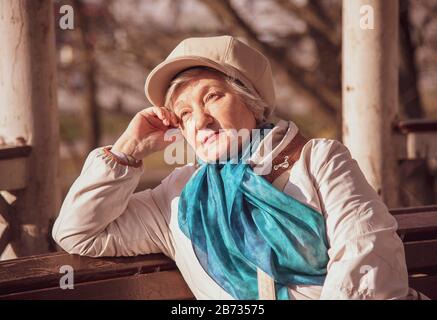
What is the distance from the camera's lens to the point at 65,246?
2.95 meters

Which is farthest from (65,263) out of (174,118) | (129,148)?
(174,118)

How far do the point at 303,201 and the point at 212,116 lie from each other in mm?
401

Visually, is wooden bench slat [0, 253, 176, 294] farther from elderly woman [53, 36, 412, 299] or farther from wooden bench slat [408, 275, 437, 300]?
wooden bench slat [408, 275, 437, 300]

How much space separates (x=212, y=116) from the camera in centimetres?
283

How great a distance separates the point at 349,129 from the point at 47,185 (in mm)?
1648

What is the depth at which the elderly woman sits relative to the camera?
8.54ft

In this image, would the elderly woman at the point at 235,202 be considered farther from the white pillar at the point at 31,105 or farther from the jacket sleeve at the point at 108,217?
the white pillar at the point at 31,105

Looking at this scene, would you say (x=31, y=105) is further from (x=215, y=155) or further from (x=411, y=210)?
(x=411, y=210)

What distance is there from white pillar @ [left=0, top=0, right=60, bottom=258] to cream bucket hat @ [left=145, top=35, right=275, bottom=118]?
1394mm

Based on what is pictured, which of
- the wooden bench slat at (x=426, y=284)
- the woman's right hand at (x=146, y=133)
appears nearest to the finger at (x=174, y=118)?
the woman's right hand at (x=146, y=133)

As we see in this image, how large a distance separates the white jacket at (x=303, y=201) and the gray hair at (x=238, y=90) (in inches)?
3.8

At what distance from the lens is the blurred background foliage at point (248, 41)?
7824 millimetres
